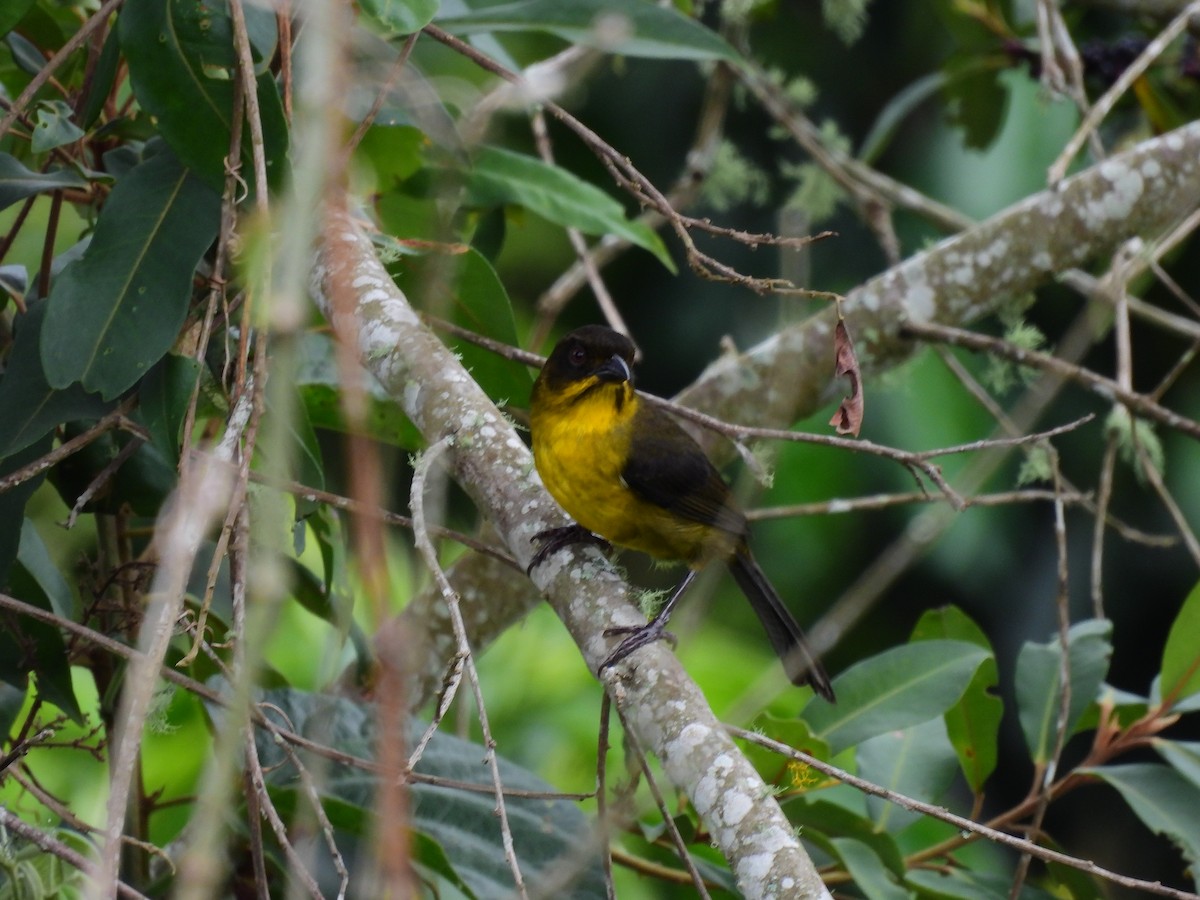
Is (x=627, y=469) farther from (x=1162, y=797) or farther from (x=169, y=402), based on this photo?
(x=1162, y=797)

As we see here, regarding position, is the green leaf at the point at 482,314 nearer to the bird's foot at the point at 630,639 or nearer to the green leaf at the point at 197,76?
the green leaf at the point at 197,76

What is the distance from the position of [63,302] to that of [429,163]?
3.64ft

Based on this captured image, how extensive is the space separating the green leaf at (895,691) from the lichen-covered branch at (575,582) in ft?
2.23

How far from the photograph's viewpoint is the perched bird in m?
2.89

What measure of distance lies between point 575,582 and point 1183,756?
139cm

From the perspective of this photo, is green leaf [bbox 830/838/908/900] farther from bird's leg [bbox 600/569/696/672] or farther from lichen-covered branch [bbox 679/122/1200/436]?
lichen-covered branch [bbox 679/122/1200/436]

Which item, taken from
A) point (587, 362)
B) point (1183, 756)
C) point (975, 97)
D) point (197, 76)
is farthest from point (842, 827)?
point (975, 97)

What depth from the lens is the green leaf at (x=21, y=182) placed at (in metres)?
2.15

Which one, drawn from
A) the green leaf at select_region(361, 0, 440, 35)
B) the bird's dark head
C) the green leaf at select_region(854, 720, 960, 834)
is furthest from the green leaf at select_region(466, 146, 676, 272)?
the green leaf at select_region(854, 720, 960, 834)

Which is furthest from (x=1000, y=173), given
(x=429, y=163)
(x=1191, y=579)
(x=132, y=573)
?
(x=132, y=573)

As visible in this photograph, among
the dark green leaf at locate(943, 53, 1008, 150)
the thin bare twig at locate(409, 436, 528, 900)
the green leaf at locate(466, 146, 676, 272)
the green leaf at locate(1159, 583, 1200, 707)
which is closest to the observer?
the thin bare twig at locate(409, 436, 528, 900)

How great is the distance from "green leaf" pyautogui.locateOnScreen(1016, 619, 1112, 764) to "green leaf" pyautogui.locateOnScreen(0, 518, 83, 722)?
195 centimetres

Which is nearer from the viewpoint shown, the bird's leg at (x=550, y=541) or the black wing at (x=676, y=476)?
the bird's leg at (x=550, y=541)

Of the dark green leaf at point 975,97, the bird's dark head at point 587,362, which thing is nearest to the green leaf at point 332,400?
the bird's dark head at point 587,362
